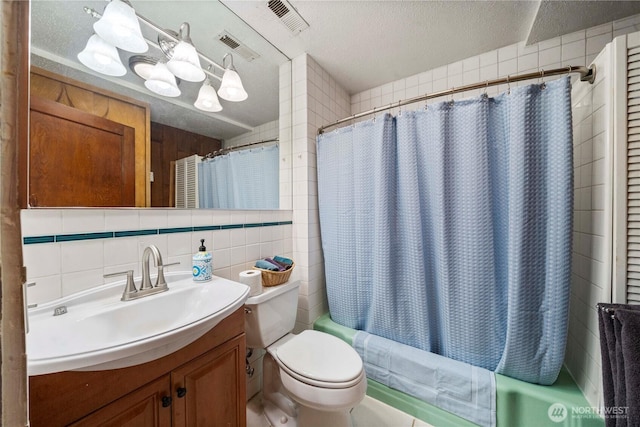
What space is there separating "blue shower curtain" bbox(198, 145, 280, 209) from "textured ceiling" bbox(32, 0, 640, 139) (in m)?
0.17

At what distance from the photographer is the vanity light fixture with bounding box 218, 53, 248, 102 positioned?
4.25 feet

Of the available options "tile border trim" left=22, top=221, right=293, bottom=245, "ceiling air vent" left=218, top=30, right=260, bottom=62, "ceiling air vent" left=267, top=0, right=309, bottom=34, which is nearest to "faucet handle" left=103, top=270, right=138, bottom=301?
"tile border trim" left=22, top=221, right=293, bottom=245

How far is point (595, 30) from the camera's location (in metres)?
1.30

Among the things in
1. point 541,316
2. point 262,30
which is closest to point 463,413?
point 541,316

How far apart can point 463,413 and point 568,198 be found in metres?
1.11

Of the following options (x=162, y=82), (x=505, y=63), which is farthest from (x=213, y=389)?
(x=505, y=63)

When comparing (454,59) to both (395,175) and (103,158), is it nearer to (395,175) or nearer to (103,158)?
(395,175)

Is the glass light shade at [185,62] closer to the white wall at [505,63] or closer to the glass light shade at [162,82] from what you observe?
the glass light shade at [162,82]

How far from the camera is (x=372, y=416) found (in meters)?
1.28

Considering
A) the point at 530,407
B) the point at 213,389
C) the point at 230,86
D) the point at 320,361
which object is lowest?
the point at 530,407

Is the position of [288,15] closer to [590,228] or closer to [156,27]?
[156,27]

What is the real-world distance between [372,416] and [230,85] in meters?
1.98

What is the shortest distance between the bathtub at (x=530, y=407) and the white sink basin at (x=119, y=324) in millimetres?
1204

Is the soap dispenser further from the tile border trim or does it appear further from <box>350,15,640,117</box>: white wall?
<box>350,15,640,117</box>: white wall
